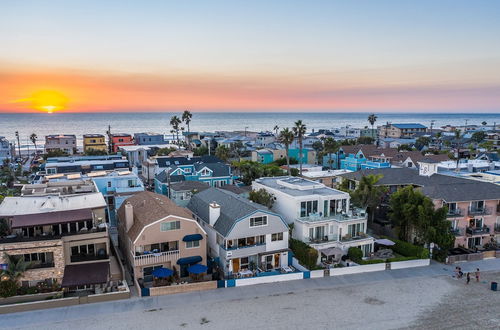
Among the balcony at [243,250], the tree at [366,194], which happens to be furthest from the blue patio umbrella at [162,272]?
the tree at [366,194]

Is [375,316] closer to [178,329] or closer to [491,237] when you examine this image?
[178,329]

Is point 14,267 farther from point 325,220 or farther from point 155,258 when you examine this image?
point 325,220

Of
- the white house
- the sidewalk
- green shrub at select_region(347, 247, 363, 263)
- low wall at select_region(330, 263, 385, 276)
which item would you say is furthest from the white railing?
green shrub at select_region(347, 247, 363, 263)

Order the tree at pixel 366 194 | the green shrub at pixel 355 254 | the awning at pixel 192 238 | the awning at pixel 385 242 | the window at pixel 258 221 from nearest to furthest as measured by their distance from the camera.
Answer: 1. the awning at pixel 192 238
2. the window at pixel 258 221
3. the green shrub at pixel 355 254
4. the awning at pixel 385 242
5. the tree at pixel 366 194

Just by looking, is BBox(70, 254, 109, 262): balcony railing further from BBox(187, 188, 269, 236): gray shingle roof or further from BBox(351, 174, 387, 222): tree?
BBox(351, 174, 387, 222): tree

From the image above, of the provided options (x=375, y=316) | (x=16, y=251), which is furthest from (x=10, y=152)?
(x=375, y=316)

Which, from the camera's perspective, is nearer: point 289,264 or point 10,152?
point 289,264

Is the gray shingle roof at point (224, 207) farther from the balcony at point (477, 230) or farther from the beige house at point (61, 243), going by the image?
the balcony at point (477, 230)

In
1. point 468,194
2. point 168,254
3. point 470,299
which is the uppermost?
point 468,194
